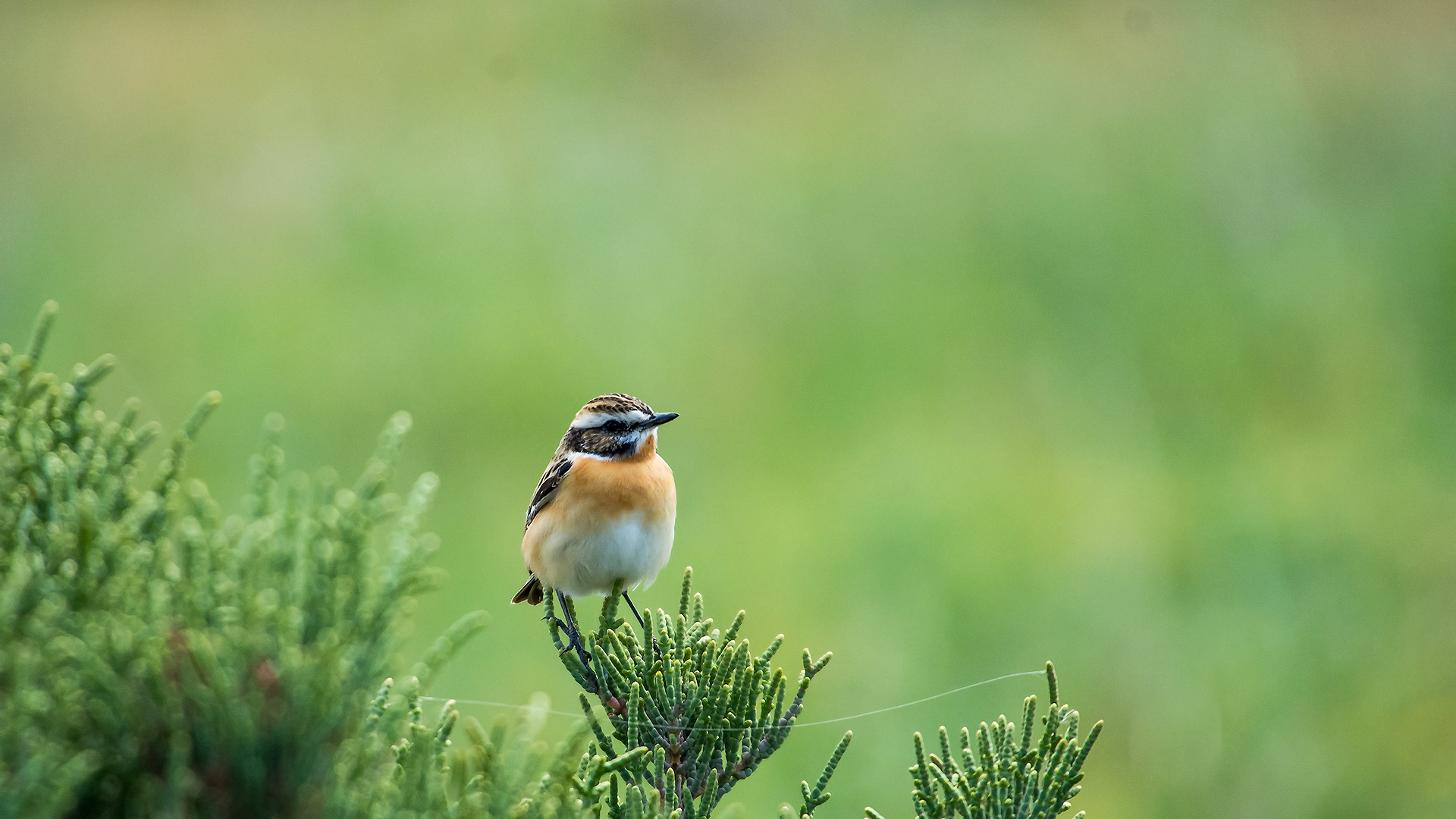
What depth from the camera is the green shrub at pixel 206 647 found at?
100 centimetres

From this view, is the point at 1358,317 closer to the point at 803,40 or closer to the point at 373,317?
the point at 803,40

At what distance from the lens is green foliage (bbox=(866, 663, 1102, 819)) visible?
1607 millimetres

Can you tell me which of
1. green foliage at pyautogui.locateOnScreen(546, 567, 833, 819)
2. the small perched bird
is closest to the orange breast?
the small perched bird

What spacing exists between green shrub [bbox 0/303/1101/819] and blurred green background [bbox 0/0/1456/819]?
17.1 feet

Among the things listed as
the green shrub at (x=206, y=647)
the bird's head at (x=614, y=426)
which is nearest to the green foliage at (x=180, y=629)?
the green shrub at (x=206, y=647)

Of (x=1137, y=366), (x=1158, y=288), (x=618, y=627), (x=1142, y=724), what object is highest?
(x=1158, y=288)

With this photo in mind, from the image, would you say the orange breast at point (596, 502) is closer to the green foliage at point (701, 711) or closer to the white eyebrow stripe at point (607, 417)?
the white eyebrow stripe at point (607, 417)

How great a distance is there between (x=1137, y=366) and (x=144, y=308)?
8440mm

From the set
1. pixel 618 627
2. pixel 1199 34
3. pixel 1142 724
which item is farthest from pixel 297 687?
pixel 1199 34

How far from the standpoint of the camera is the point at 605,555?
2.89 meters

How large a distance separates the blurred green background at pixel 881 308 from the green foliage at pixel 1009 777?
4.61m

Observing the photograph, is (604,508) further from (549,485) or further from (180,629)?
(180,629)

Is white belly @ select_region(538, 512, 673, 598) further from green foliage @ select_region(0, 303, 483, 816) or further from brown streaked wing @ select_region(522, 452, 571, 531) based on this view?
green foliage @ select_region(0, 303, 483, 816)

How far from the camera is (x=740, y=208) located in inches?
424
